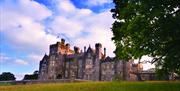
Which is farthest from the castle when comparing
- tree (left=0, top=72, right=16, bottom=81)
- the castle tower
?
tree (left=0, top=72, right=16, bottom=81)

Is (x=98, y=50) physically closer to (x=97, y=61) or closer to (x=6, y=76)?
(x=97, y=61)

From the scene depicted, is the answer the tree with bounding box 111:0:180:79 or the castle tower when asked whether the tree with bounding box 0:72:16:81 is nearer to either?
the castle tower

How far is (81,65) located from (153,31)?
9981cm

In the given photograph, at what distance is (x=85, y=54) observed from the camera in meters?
137

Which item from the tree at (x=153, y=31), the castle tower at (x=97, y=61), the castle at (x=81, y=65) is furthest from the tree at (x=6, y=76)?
the tree at (x=153, y=31)

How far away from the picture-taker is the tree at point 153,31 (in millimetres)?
38312

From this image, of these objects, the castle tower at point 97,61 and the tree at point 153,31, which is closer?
the tree at point 153,31

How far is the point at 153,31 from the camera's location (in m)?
39.2

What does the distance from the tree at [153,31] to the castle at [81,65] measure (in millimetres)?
79885

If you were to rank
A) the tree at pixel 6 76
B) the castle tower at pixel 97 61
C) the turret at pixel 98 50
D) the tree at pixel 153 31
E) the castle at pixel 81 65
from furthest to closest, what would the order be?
1. the tree at pixel 6 76
2. the castle tower at pixel 97 61
3. the turret at pixel 98 50
4. the castle at pixel 81 65
5. the tree at pixel 153 31

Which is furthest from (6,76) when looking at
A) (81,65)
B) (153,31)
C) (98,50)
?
(153,31)

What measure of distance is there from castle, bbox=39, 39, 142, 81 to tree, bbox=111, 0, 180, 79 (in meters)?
79.9

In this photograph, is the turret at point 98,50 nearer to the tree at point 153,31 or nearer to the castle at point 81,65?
the castle at point 81,65

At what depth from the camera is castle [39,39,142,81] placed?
127 meters
